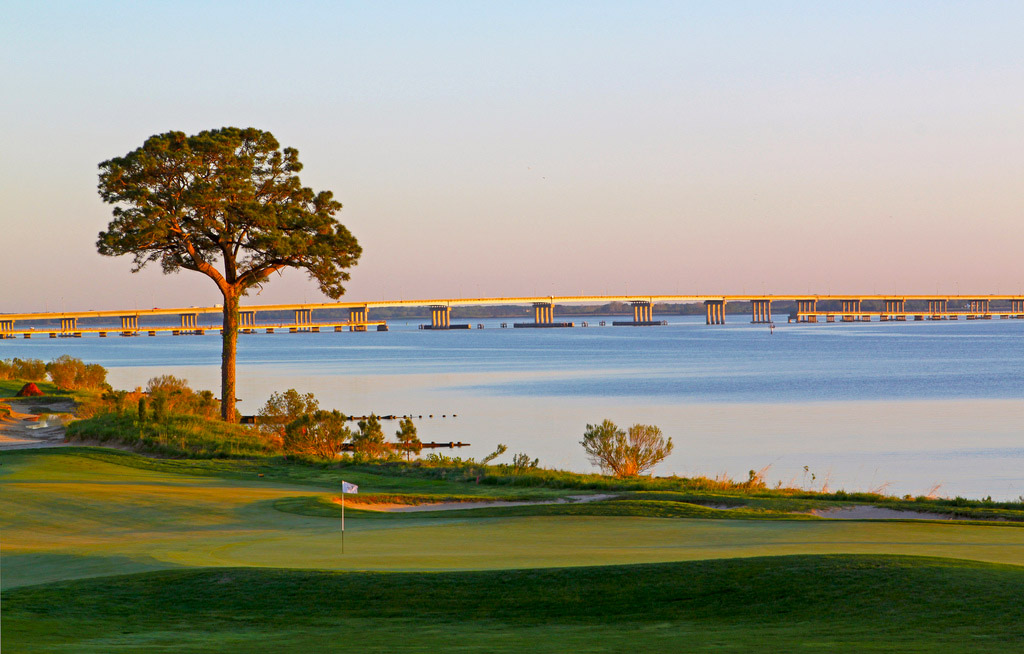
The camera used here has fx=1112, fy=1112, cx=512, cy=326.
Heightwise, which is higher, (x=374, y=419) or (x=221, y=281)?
(x=221, y=281)

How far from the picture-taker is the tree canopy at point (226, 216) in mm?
38125

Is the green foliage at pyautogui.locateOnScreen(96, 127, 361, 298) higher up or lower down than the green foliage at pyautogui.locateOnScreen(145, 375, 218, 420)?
higher up

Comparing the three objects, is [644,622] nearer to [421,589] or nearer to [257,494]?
[421,589]

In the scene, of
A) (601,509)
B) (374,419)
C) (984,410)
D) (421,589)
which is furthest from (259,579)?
(984,410)

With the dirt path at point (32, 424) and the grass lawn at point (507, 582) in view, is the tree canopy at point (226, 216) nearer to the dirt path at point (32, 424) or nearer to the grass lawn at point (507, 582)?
the dirt path at point (32, 424)

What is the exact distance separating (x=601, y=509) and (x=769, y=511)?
3.04 metres

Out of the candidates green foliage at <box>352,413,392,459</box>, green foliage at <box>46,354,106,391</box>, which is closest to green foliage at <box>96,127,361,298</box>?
green foliage at <box>352,413,392,459</box>

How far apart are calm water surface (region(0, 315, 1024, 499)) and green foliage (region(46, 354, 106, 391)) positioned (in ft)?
30.6

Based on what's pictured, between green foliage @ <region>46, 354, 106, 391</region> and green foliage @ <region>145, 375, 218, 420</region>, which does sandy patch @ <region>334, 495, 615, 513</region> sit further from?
green foliage @ <region>46, 354, 106, 391</region>

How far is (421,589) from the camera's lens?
12.2 metres

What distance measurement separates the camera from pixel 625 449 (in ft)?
104

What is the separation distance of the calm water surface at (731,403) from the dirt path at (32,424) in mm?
14320

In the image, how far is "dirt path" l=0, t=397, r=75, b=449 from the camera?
116 ft

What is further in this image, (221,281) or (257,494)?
(221,281)
